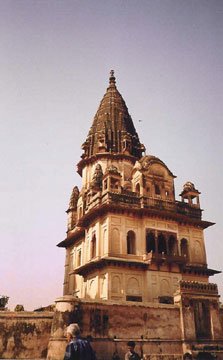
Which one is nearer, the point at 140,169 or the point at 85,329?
the point at 85,329

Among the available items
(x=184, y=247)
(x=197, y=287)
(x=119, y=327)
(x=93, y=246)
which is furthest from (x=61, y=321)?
(x=184, y=247)

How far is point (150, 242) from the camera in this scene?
28344mm

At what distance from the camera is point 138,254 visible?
2642cm

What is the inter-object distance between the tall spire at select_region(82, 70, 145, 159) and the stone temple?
0.35 ft

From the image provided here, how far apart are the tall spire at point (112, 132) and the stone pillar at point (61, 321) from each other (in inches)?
732

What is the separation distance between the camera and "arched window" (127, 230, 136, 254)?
1063 inches

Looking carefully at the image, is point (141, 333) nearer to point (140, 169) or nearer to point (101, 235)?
point (101, 235)

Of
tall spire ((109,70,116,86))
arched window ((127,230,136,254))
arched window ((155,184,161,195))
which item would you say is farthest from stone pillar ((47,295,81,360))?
tall spire ((109,70,116,86))

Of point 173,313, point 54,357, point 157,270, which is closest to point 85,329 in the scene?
point 54,357

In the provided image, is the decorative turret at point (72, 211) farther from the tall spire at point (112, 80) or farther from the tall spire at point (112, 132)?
the tall spire at point (112, 80)

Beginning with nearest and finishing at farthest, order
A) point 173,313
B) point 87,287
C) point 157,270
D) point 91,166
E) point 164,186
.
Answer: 1. point 173,313
2. point 157,270
3. point 87,287
4. point 164,186
5. point 91,166

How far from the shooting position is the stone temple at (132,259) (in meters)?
19.5

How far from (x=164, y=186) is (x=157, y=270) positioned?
710 centimetres

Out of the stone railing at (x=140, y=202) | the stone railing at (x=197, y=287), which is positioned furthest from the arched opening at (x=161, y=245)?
the stone railing at (x=197, y=287)
